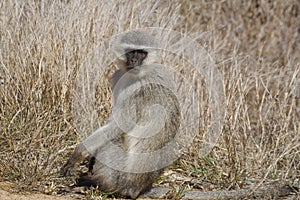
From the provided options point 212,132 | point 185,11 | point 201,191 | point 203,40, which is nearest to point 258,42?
point 185,11

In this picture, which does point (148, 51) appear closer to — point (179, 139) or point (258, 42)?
point (179, 139)

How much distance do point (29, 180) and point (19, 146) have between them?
0.32 metres

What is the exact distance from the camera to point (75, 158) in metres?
4.16

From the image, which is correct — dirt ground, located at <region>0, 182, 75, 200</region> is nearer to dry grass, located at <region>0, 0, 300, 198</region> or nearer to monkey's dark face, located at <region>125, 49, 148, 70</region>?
dry grass, located at <region>0, 0, 300, 198</region>

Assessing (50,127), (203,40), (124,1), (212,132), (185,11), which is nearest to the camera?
(50,127)

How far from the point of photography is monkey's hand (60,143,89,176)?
4.13 meters

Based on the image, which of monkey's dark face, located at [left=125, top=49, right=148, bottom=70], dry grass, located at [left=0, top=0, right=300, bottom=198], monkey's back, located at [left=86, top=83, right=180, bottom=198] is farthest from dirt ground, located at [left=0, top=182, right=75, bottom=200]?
monkey's dark face, located at [left=125, top=49, right=148, bottom=70]

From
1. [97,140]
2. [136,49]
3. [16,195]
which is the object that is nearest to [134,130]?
[97,140]

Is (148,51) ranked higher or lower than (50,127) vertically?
higher

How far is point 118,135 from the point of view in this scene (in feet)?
13.5

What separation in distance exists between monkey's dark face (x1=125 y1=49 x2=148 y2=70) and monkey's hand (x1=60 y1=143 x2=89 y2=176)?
669mm

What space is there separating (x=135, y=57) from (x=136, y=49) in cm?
6

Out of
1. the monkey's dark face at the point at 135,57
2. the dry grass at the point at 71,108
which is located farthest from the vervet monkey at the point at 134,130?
the dry grass at the point at 71,108

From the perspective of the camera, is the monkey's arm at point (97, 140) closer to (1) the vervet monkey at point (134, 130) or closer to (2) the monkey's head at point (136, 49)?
(1) the vervet monkey at point (134, 130)
